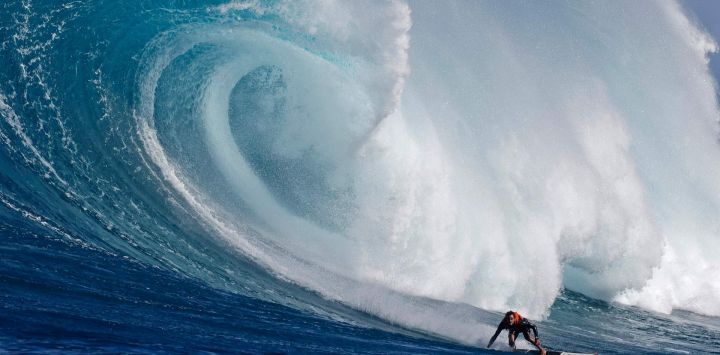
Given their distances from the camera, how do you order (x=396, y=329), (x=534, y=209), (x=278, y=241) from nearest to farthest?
(x=396, y=329)
(x=278, y=241)
(x=534, y=209)

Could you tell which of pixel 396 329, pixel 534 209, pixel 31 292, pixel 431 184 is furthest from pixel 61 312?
pixel 534 209

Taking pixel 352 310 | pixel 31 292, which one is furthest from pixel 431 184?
pixel 31 292

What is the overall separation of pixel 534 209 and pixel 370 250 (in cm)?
793

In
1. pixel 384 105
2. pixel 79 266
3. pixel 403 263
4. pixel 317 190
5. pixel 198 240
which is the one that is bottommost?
pixel 79 266

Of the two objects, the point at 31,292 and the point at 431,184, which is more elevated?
the point at 431,184

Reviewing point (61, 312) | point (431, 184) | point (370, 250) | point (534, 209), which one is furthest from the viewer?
point (534, 209)

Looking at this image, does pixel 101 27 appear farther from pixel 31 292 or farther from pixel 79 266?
pixel 31 292

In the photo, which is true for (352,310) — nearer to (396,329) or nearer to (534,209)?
(396,329)

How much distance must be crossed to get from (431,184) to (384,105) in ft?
11.1

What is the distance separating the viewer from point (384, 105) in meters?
16.3

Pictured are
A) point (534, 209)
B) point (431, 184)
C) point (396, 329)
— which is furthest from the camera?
point (534, 209)

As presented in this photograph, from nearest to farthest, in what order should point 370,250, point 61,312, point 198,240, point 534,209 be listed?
1. point 61,312
2. point 198,240
3. point 370,250
4. point 534,209

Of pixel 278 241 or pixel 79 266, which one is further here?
pixel 278 241

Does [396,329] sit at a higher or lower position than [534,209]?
lower
